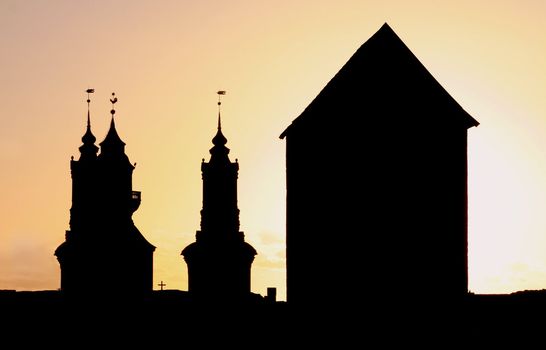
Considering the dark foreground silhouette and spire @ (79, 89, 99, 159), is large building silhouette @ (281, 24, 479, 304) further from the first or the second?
spire @ (79, 89, 99, 159)

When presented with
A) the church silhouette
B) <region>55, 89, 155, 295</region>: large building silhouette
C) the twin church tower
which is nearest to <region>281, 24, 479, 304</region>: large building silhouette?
the church silhouette

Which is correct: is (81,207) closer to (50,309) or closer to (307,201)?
(50,309)

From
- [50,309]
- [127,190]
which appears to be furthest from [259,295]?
[50,309]

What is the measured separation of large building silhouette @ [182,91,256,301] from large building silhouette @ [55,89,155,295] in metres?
3.40

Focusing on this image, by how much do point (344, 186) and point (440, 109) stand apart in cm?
404

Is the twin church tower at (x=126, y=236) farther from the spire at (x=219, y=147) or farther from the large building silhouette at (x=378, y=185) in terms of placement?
the large building silhouette at (x=378, y=185)

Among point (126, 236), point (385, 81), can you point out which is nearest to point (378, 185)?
point (385, 81)

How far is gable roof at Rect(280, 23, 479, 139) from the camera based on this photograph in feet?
140

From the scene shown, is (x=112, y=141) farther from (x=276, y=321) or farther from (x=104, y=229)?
(x=276, y=321)

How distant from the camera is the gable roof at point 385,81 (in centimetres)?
4272

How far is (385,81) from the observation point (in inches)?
1688

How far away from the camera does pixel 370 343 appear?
40625 millimetres

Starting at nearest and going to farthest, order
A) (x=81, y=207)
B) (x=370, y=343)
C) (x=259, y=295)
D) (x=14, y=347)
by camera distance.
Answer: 1. (x=370, y=343)
2. (x=14, y=347)
3. (x=259, y=295)
4. (x=81, y=207)

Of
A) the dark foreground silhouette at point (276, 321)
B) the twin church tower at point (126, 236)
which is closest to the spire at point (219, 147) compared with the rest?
the twin church tower at point (126, 236)
